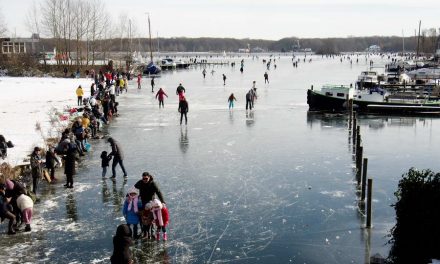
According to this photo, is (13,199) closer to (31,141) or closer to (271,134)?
(31,141)

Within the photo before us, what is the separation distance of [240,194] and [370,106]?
59.9 feet

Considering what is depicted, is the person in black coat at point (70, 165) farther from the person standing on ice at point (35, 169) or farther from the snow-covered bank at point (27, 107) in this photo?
the snow-covered bank at point (27, 107)

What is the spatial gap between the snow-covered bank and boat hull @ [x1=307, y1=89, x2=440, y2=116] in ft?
47.4

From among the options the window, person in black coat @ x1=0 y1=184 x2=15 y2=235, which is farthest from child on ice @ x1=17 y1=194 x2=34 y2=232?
the window

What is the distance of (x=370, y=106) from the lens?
29.1 m

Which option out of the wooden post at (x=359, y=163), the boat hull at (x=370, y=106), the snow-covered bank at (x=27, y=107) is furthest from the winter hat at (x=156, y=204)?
the boat hull at (x=370, y=106)

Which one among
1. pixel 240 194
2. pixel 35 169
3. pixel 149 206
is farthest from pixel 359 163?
pixel 35 169

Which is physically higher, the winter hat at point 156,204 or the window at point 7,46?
the window at point 7,46

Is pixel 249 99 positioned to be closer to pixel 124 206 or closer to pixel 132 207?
pixel 124 206

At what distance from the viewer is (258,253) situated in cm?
944

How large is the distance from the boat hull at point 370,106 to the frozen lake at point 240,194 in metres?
4.03

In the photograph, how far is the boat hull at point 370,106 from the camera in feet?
93.9

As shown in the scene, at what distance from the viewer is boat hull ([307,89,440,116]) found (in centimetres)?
2861

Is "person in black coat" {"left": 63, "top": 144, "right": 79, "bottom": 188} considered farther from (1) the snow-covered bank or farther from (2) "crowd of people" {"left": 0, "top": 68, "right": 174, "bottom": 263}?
(1) the snow-covered bank
